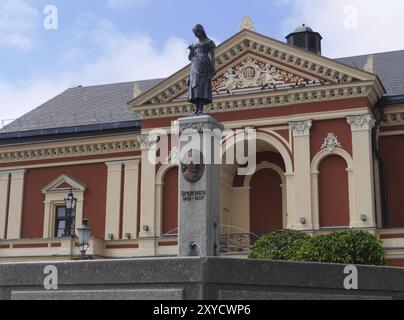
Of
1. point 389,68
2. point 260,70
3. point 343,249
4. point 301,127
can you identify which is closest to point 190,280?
point 343,249

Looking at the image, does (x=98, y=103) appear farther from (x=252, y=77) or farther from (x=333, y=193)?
(x=333, y=193)

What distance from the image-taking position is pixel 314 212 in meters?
27.7

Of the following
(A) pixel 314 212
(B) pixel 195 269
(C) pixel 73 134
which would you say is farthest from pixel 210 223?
(C) pixel 73 134

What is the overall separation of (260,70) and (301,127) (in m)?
2.97

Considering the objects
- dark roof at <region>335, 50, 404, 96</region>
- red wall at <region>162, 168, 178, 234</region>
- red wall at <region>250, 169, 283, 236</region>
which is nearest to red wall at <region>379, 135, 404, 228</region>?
dark roof at <region>335, 50, 404, 96</region>

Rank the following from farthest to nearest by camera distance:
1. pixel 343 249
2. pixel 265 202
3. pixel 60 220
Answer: pixel 60 220, pixel 265 202, pixel 343 249

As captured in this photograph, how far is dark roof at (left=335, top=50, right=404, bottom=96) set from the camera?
31367mm

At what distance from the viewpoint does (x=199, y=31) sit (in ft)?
49.6

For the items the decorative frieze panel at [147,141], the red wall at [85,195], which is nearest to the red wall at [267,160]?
the decorative frieze panel at [147,141]

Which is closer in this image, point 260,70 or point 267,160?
point 260,70

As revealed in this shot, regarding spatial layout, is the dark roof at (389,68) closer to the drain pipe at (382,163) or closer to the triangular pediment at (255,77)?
the drain pipe at (382,163)

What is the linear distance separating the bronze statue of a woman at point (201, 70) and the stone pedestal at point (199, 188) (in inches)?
19.8
